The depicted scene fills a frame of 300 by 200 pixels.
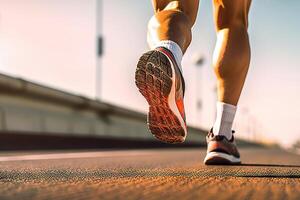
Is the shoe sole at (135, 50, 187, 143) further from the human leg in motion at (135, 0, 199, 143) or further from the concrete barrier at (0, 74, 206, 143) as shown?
the concrete barrier at (0, 74, 206, 143)

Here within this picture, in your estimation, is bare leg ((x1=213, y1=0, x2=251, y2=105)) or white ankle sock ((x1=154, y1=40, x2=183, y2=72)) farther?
bare leg ((x1=213, y1=0, x2=251, y2=105))

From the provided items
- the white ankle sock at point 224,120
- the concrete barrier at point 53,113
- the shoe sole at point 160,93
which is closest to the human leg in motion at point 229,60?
the white ankle sock at point 224,120

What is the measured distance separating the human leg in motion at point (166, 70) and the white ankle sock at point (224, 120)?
0.67 meters

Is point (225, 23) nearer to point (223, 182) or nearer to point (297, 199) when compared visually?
point (223, 182)

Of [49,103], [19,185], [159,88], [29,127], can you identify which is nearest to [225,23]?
[159,88]

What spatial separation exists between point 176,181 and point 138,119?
23.0m

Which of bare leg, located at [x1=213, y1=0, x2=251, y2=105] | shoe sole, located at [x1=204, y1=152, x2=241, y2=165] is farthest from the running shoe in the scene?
bare leg, located at [x1=213, y1=0, x2=251, y2=105]

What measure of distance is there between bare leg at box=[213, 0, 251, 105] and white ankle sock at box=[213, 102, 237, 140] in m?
0.04

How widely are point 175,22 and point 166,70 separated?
1.19ft

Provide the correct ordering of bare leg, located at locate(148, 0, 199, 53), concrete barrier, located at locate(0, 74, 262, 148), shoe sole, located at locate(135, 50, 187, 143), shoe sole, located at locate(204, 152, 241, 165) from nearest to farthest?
shoe sole, located at locate(135, 50, 187, 143), bare leg, located at locate(148, 0, 199, 53), shoe sole, located at locate(204, 152, 241, 165), concrete barrier, located at locate(0, 74, 262, 148)

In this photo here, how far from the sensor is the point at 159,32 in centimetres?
281

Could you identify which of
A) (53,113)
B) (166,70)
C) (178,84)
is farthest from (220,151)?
(53,113)

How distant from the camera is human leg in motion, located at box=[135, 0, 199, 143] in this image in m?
2.58

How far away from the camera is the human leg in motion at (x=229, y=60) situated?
138 inches
